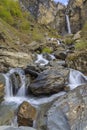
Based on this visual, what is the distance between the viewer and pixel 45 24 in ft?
221

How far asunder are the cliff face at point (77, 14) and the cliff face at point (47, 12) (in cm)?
295

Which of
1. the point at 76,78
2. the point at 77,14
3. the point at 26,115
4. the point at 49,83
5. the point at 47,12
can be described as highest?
the point at 47,12

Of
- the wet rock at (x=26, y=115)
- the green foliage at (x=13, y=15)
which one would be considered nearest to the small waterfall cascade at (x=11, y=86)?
the wet rock at (x=26, y=115)

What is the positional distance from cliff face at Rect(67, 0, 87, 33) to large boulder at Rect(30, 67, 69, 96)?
47969mm

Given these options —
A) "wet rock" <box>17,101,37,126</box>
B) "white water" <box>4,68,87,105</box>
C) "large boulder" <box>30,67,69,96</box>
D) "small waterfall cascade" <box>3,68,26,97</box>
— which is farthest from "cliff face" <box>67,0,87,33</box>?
"wet rock" <box>17,101,37,126</box>

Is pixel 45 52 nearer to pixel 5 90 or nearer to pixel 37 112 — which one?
pixel 5 90

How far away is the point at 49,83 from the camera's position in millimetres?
19141

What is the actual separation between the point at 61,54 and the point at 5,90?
13699mm

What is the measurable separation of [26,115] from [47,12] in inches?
2376

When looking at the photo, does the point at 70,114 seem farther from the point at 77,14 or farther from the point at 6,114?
the point at 77,14

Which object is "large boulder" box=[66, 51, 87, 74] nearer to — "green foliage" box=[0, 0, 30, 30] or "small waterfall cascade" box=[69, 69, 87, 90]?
"small waterfall cascade" box=[69, 69, 87, 90]

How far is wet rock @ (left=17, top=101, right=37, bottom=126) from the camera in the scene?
13320mm

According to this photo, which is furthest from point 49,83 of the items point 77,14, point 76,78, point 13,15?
point 77,14

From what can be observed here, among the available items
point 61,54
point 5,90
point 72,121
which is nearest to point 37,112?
point 72,121
